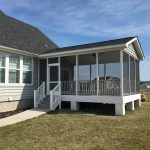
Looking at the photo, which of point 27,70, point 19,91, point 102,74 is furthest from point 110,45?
point 19,91

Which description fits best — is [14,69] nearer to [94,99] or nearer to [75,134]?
[94,99]

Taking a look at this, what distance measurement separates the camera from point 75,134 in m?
8.58

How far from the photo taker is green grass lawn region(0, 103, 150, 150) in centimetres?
717

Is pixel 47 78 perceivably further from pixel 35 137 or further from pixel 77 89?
pixel 35 137

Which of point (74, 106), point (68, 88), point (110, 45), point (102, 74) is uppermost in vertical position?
point (110, 45)

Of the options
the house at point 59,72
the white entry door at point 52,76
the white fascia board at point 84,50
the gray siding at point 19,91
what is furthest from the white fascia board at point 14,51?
the white entry door at point 52,76

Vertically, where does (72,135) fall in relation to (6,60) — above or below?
below

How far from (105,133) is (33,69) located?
919cm

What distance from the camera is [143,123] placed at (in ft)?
34.9

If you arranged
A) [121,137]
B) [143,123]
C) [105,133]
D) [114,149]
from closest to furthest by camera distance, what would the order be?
[114,149]
[121,137]
[105,133]
[143,123]

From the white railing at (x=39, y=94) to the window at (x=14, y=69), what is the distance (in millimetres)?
1461

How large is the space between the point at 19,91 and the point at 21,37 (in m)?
4.48

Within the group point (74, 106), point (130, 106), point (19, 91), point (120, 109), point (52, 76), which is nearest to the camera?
point (120, 109)

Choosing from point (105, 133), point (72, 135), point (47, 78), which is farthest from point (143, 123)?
point (47, 78)
